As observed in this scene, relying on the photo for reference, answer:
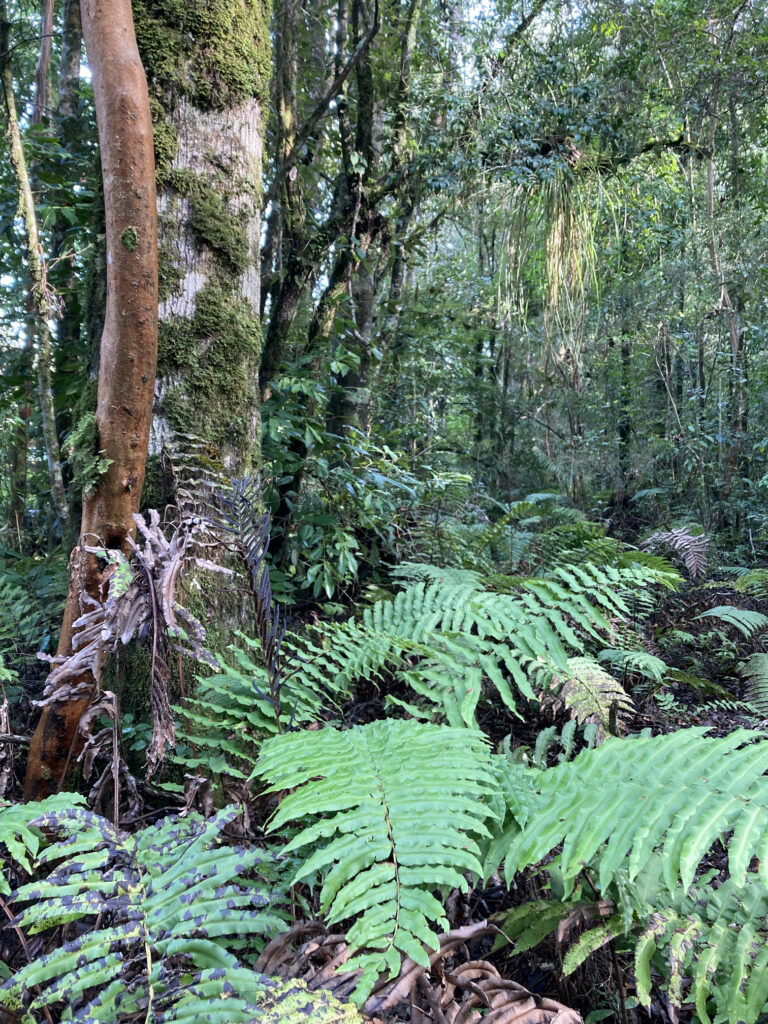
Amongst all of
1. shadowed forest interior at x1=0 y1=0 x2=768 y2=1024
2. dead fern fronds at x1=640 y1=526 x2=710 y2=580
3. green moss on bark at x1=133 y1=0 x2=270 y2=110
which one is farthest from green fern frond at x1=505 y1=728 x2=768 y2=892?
dead fern fronds at x1=640 y1=526 x2=710 y2=580

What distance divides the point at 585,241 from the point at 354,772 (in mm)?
4197

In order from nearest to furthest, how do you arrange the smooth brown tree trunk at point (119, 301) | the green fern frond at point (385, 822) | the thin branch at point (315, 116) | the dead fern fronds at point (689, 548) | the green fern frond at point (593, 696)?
the green fern frond at point (385, 822)
the smooth brown tree trunk at point (119, 301)
the green fern frond at point (593, 696)
the thin branch at point (315, 116)
the dead fern fronds at point (689, 548)

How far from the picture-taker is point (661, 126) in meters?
5.56

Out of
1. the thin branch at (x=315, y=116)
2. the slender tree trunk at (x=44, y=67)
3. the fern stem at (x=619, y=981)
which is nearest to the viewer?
the fern stem at (x=619, y=981)

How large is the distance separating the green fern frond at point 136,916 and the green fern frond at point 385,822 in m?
0.13

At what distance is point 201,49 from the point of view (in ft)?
6.52

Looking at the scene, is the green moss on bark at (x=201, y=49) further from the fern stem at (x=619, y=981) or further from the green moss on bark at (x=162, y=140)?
the fern stem at (x=619, y=981)

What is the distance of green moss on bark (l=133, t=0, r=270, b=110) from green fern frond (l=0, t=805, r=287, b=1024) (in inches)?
84.7

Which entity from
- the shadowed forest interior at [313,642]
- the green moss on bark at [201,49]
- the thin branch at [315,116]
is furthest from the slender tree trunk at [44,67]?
the green moss on bark at [201,49]

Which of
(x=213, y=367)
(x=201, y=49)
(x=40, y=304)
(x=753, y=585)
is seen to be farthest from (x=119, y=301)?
(x=753, y=585)

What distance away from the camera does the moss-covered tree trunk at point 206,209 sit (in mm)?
1933

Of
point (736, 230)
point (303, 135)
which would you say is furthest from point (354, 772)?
point (736, 230)

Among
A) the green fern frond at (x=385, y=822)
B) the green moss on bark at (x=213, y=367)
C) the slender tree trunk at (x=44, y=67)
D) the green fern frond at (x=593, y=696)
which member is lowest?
the green fern frond at (x=593, y=696)

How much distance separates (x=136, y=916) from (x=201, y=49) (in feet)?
8.01
